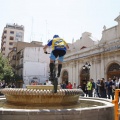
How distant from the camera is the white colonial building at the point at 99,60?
25.0 meters

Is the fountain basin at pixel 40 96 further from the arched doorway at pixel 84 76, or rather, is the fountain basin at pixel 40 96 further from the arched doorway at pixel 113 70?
the arched doorway at pixel 84 76

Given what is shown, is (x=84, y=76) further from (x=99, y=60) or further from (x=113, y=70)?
(x=113, y=70)

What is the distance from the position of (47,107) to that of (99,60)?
896 inches

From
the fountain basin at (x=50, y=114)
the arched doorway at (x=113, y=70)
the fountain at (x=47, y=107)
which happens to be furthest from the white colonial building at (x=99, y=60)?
the fountain basin at (x=50, y=114)

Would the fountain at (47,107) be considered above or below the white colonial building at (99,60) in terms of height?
below

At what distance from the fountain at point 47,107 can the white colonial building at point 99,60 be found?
19.4 m

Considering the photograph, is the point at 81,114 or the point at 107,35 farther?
the point at 107,35

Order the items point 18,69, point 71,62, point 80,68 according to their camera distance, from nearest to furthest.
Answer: point 80,68 < point 71,62 < point 18,69

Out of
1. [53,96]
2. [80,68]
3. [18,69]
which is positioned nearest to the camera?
[53,96]

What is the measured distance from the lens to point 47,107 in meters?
5.25

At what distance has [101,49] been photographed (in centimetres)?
2680

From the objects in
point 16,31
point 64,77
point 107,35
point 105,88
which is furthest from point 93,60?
point 16,31

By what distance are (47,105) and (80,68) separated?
85.3 feet

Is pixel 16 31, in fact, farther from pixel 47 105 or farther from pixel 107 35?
pixel 47 105
